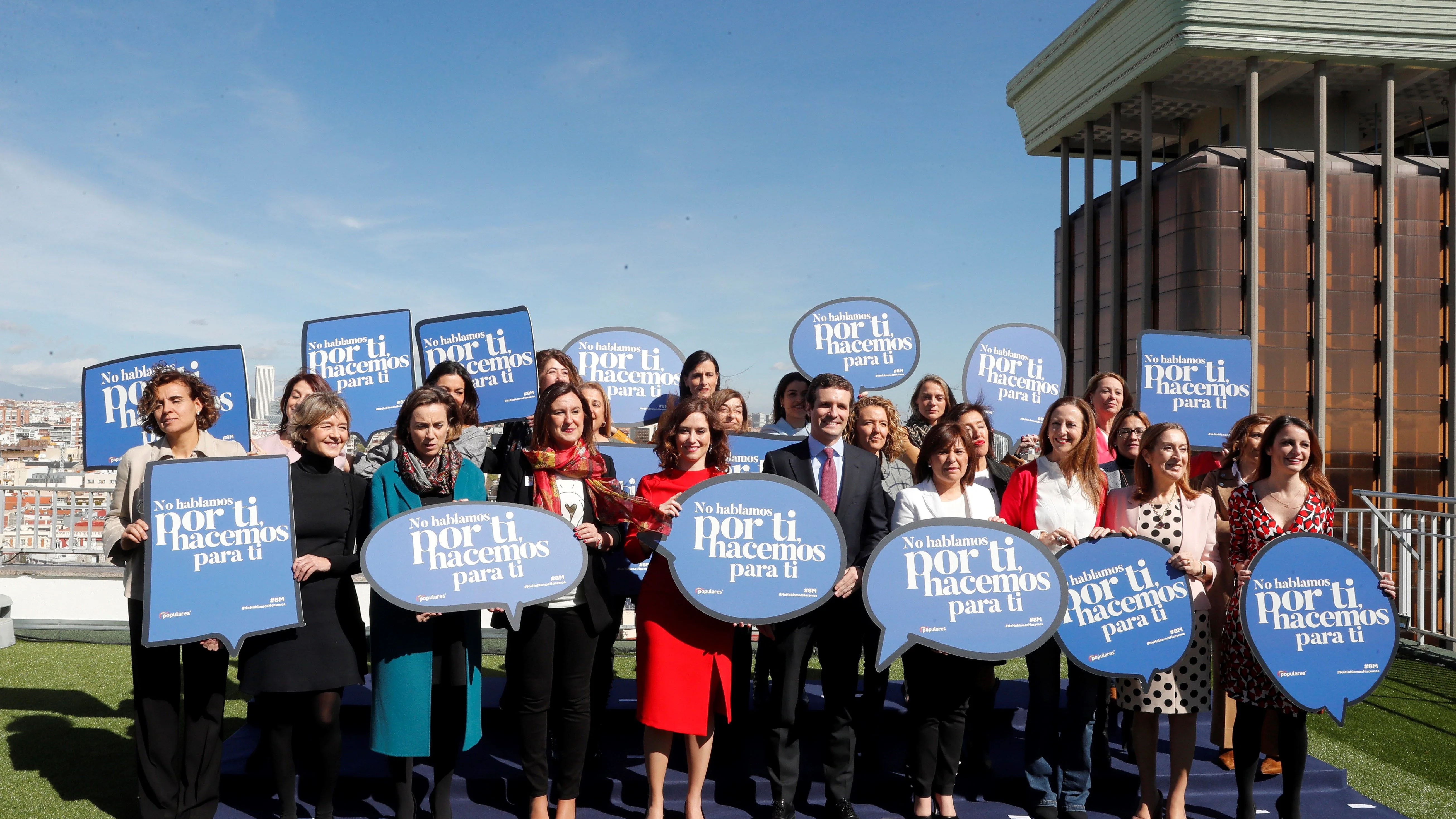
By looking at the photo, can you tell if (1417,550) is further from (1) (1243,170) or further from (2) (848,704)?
(1) (1243,170)

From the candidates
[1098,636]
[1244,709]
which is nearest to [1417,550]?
[1244,709]

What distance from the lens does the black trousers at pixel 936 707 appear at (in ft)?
10.8

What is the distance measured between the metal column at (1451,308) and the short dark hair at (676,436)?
2089 cm

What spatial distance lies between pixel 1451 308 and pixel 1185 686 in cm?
2038

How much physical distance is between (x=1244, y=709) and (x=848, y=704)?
153 cm

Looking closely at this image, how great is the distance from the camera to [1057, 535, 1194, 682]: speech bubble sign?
321cm

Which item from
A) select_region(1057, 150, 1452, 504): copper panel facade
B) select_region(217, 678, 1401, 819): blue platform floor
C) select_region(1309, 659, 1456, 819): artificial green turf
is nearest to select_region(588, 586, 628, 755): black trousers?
select_region(217, 678, 1401, 819): blue platform floor

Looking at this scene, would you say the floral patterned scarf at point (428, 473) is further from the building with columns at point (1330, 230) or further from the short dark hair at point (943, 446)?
the building with columns at point (1330, 230)

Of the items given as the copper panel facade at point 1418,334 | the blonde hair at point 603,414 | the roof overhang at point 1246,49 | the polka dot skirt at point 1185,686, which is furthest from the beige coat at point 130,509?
the copper panel facade at point 1418,334

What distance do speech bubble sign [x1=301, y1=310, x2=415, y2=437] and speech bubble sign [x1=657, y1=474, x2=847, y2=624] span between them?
254 cm

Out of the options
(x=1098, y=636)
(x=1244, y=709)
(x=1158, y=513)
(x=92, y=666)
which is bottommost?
(x=92, y=666)

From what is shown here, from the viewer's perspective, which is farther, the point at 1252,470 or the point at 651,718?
the point at 1252,470

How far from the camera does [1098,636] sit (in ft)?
10.5

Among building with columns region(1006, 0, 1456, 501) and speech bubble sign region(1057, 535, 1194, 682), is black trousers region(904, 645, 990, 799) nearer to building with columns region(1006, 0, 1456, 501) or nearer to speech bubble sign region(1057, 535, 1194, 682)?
speech bubble sign region(1057, 535, 1194, 682)
